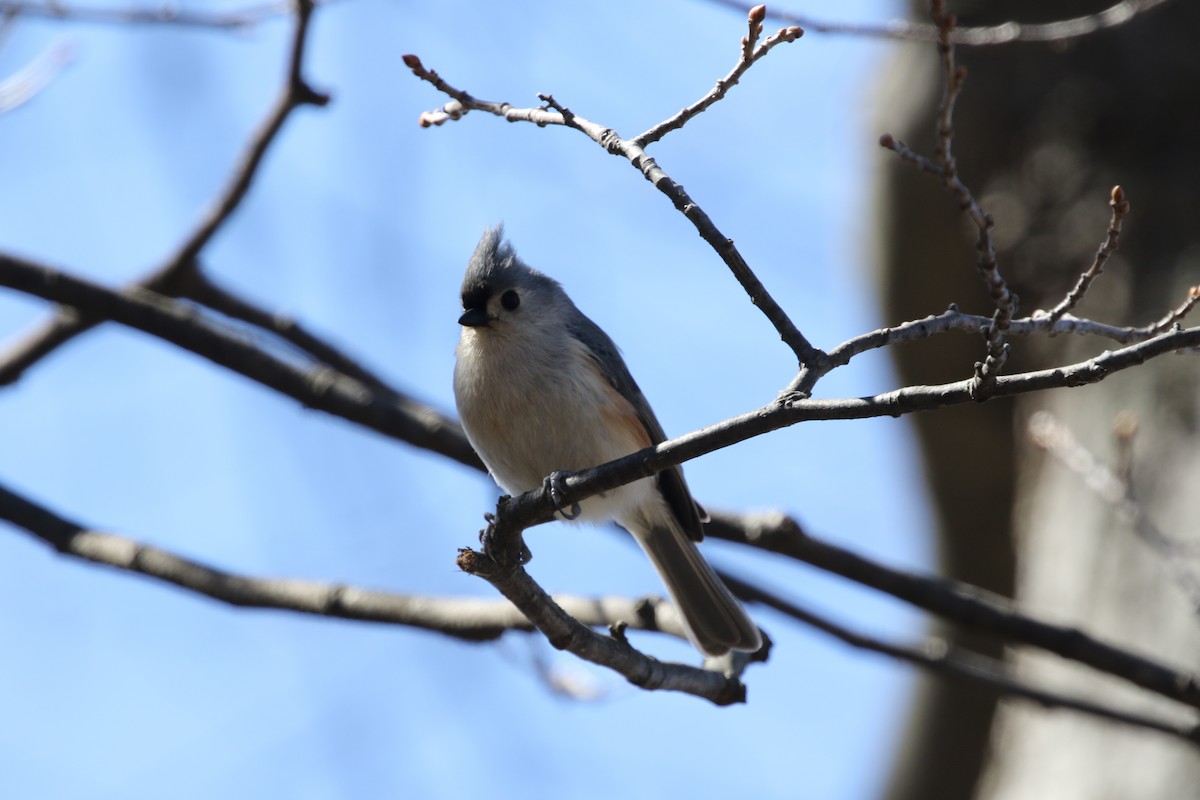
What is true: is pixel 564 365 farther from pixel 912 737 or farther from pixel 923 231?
pixel 912 737

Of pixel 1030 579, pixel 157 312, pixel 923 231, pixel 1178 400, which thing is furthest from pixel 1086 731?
pixel 157 312

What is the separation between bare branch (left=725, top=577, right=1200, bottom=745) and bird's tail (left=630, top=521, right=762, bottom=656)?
160mm

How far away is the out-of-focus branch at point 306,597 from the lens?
2.55 meters

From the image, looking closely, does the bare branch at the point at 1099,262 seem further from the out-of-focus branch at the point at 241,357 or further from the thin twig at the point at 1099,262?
the out-of-focus branch at the point at 241,357

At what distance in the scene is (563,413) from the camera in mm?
2512

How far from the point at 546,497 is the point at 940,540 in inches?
123

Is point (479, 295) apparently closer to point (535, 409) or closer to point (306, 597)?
point (535, 409)

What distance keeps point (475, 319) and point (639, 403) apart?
470 millimetres

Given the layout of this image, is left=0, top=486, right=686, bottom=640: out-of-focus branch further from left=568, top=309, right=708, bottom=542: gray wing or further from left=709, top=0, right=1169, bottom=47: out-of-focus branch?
left=709, top=0, right=1169, bottom=47: out-of-focus branch

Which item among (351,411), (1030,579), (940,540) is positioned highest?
(940,540)

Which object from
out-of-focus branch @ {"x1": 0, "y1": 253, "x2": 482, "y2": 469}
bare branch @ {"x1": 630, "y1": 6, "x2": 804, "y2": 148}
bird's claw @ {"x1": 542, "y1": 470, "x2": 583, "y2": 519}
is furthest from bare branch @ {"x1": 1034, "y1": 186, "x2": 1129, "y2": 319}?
out-of-focus branch @ {"x1": 0, "y1": 253, "x2": 482, "y2": 469}

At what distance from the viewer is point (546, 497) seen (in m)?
1.85

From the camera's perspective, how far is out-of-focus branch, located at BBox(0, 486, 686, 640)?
255 centimetres

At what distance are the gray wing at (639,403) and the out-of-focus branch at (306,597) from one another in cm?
27
